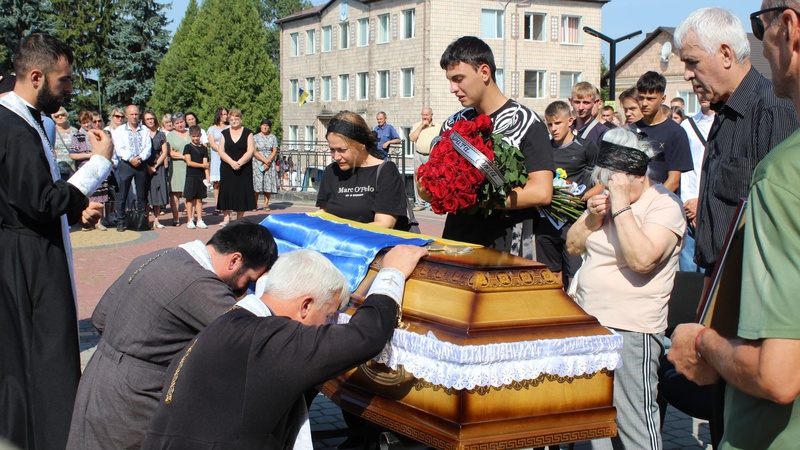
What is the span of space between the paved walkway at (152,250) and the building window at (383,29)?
2815 centimetres

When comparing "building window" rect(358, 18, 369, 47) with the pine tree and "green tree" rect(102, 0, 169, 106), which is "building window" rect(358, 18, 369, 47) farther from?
"green tree" rect(102, 0, 169, 106)

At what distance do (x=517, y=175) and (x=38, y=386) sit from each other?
251cm

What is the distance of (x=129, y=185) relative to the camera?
13.9m

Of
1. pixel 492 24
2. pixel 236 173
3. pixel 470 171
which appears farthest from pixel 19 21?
pixel 470 171

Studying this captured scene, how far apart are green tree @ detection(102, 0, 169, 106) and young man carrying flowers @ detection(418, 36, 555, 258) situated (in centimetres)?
4682

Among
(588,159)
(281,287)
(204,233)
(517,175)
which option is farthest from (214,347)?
(204,233)

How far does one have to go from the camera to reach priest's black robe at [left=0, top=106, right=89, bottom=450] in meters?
3.95

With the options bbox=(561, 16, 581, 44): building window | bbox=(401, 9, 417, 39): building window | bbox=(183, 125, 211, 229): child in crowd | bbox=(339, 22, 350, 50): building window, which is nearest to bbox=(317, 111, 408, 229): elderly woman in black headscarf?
bbox=(183, 125, 211, 229): child in crowd

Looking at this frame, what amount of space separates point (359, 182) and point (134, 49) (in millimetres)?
47289

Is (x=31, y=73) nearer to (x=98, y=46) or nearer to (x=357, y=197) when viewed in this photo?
(x=357, y=197)

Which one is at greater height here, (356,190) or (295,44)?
(295,44)

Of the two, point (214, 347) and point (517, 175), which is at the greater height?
point (517, 175)

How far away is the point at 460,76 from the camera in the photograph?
4.01m

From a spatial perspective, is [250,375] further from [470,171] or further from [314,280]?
[470,171]
